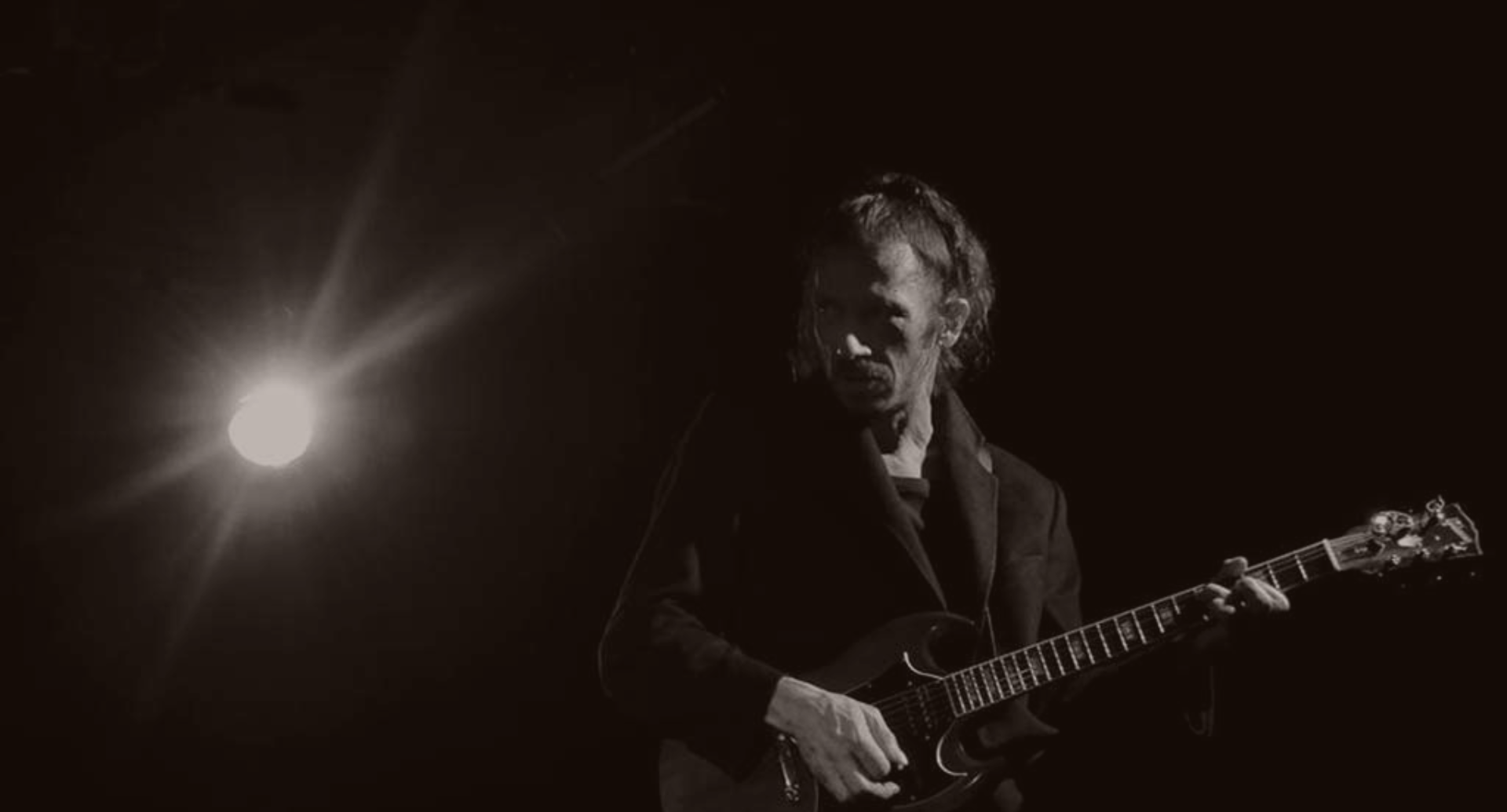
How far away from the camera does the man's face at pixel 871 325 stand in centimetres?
355

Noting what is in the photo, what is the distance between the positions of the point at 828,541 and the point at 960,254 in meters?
0.96

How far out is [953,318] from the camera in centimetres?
387

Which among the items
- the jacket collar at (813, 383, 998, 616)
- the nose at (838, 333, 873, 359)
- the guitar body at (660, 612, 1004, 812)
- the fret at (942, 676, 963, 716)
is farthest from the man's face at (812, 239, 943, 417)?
the fret at (942, 676, 963, 716)

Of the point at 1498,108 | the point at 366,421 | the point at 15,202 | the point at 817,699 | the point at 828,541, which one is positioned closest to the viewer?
the point at 817,699

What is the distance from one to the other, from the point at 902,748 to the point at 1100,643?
0.50 meters

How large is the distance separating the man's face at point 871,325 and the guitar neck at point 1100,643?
68 cm

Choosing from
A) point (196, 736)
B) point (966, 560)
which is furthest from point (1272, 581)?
point (196, 736)

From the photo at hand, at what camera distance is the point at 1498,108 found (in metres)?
3.67

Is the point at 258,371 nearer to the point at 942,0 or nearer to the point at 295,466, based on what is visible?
the point at 295,466

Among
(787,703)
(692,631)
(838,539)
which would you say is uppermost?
(838,539)

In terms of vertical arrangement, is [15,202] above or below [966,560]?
above

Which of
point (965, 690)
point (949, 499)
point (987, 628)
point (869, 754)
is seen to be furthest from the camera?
point (949, 499)

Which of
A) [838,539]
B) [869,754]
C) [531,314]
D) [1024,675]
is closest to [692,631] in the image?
[838,539]

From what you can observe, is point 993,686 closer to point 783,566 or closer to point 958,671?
point 958,671
